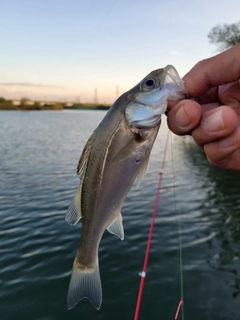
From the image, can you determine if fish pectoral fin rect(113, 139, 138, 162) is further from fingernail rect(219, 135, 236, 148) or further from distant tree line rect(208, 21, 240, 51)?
distant tree line rect(208, 21, 240, 51)

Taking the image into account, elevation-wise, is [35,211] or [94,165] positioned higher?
[94,165]

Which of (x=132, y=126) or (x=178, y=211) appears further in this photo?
(x=178, y=211)

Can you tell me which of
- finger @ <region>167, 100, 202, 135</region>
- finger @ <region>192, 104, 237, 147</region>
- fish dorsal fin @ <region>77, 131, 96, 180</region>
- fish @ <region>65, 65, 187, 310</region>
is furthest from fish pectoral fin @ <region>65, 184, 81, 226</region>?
finger @ <region>192, 104, 237, 147</region>

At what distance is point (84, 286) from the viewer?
3.07 m

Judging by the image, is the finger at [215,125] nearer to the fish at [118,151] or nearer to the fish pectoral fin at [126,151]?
the fish at [118,151]

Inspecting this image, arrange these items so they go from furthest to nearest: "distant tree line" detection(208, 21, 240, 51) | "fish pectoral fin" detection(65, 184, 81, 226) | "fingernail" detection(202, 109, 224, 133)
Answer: "distant tree line" detection(208, 21, 240, 51), "fish pectoral fin" detection(65, 184, 81, 226), "fingernail" detection(202, 109, 224, 133)

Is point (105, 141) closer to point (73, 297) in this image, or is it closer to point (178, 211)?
point (73, 297)

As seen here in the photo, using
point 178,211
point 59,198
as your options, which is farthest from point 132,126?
point 59,198

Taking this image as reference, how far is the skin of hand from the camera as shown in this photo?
285cm

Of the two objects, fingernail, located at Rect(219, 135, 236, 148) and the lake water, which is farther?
the lake water

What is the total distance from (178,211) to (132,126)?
9627 mm

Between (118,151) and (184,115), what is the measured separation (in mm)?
637

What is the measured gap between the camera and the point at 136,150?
8.88ft

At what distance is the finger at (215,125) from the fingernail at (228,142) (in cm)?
7
